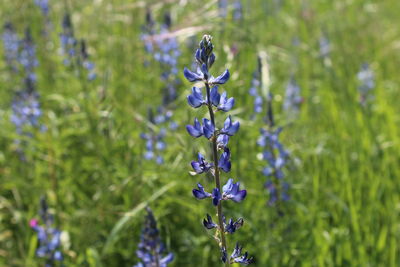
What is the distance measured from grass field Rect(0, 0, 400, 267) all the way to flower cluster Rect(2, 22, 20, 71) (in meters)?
0.07

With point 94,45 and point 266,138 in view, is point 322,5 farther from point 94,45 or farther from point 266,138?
point 266,138

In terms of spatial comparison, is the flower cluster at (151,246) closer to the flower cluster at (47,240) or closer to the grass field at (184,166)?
the grass field at (184,166)

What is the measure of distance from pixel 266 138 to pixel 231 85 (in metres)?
0.51

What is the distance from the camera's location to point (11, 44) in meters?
4.74

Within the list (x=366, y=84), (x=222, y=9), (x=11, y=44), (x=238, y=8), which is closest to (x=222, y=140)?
(x=222, y=9)

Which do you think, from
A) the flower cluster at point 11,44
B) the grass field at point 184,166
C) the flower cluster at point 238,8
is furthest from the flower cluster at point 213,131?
the flower cluster at point 11,44

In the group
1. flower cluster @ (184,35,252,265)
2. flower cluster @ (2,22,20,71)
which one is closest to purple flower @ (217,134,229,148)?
flower cluster @ (184,35,252,265)

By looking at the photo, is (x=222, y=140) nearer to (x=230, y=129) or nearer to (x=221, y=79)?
(x=230, y=129)

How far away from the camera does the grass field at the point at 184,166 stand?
2859 mm

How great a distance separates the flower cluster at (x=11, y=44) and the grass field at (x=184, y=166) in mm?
75

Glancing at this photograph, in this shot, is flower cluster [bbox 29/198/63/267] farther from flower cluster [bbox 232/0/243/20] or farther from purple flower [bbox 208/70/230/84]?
flower cluster [bbox 232/0/243/20]

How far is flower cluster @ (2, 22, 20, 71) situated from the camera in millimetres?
4676

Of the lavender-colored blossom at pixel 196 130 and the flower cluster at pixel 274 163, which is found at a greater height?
the lavender-colored blossom at pixel 196 130

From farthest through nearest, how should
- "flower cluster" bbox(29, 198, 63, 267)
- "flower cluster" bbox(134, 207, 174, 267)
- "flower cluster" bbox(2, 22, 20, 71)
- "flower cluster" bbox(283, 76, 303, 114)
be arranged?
"flower cluster" bbox(2, 22, 20, 71)
"flower cluster" bbox(283, 76, 303, 114)
"flower cluster" bbox(29, 198, 63, 267)
"flower cluster" bbox(134, 207, 174, 267)
